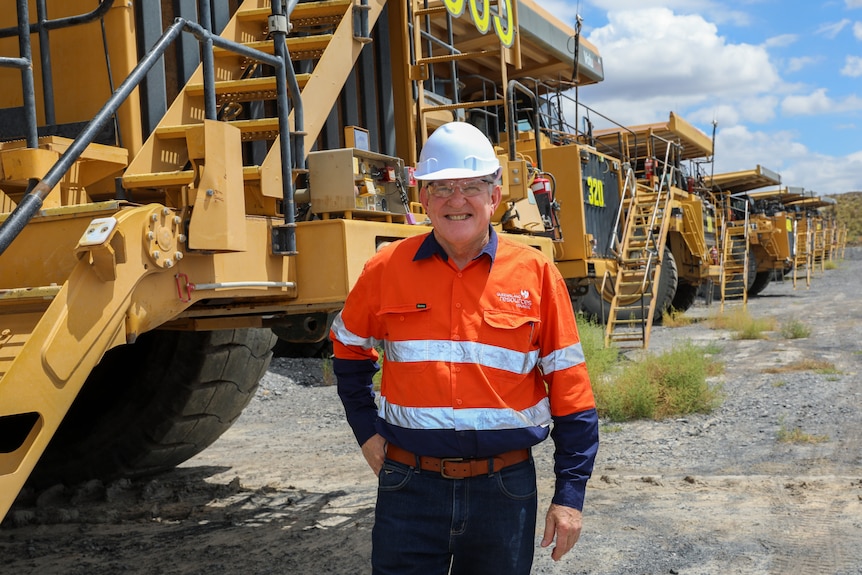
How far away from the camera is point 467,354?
98.6 inches

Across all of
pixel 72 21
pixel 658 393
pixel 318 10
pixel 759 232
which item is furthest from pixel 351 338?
pixel 759 232

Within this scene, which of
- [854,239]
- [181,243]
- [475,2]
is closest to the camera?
[181,243]

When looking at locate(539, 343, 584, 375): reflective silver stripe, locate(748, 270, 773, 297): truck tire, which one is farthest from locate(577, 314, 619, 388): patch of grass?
locate(748, 270, 773, 297): truck tire

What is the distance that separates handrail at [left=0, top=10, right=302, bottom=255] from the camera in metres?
2.67

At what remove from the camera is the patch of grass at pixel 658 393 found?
769cm

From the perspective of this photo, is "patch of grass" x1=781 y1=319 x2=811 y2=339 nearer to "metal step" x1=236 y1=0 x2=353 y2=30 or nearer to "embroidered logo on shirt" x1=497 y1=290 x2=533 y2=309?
"metal step" x1=236 y1=0 x2=353 y2=30

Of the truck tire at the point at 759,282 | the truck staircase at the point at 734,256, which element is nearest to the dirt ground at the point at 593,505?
the truck staircase at the point at 734,256

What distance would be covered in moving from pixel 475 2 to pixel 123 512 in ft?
11.2

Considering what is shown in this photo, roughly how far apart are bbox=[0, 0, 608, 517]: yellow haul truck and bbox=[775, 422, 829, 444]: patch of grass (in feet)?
7.42

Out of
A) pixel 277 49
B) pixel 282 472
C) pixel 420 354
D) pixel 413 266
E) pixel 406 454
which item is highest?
pixel 277 49

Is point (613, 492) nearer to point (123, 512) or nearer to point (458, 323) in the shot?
point (123, 512)

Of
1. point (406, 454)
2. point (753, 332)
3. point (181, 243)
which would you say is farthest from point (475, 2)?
point (753, 332)

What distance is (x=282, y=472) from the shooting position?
623 centimetres

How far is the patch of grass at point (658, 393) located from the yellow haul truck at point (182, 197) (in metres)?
2.10
